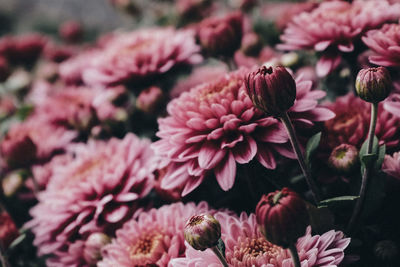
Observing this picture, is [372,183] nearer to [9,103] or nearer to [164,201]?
[164,201]

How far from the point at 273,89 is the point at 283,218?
0.16 metres

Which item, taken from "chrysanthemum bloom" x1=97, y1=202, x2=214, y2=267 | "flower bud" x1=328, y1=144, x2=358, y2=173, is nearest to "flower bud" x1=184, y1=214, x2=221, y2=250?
"chrysanthemum bloom" x1=97, y1=202, x2=214, y2=267

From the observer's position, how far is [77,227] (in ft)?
2.62

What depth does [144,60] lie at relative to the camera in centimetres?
92

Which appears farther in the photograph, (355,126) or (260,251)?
(355,126)

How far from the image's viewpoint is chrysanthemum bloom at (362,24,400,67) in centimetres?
64

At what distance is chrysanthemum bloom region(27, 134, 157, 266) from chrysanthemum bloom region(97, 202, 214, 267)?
44mm

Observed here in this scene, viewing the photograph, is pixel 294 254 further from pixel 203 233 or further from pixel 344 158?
pixel 344 158

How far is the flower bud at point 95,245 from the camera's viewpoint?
73cm

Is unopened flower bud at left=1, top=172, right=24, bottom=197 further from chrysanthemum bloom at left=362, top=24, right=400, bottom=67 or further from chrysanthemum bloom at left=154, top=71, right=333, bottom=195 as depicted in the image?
chrysanthemum bloom at left=362, top=24, right=400, bottom=67

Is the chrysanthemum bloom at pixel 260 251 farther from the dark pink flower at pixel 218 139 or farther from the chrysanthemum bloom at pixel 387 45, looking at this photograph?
the chrysanthemum bloom at pixel 387 45

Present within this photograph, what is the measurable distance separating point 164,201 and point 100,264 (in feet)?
0.60

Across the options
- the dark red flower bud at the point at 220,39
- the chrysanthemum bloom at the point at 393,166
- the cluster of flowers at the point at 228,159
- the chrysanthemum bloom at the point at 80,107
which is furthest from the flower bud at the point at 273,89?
the chrysanthemum bloom at the point at 80,107

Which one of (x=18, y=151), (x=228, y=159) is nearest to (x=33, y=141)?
(x=18, y=151)
